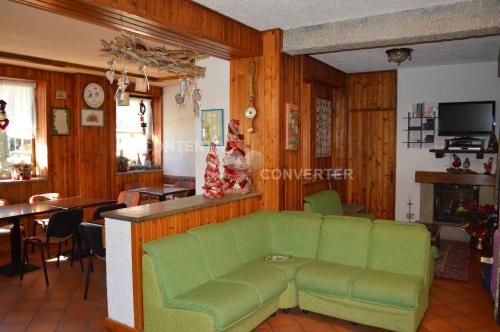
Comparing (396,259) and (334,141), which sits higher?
(334,141)

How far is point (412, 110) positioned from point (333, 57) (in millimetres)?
1742

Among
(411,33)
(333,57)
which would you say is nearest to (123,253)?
(411,33)

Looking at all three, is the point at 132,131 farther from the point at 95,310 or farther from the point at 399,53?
the point at 399,53

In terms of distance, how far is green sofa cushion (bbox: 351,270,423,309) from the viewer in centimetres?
315

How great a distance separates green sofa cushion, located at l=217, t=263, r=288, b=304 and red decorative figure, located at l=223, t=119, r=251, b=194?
3.38 feet

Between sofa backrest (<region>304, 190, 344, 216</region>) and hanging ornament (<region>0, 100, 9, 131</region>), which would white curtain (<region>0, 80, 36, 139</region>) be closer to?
hanging ornament (<region>0, 100, 9, 131</region>)

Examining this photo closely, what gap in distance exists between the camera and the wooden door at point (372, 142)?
6.77m

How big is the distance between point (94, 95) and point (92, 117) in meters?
0.38

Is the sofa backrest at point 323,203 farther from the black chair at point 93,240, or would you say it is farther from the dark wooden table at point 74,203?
the dark wooden table at point 74,203

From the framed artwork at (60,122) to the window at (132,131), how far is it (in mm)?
1250

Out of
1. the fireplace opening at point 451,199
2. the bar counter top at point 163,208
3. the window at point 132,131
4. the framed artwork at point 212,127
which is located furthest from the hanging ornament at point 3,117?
the fireplace opening at point 451,199

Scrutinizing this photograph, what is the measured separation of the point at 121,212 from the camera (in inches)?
131

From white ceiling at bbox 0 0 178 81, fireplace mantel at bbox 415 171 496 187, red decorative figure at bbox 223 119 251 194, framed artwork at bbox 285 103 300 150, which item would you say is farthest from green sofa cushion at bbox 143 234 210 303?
fireplace mantel at bbox 415 171 496 187

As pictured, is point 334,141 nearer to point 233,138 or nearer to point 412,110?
point 412,110
